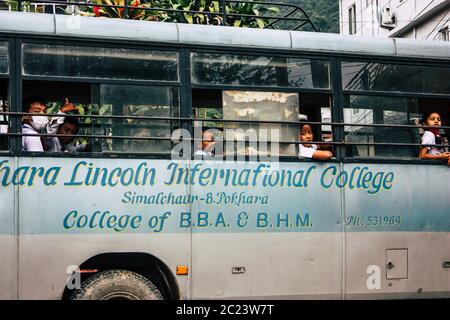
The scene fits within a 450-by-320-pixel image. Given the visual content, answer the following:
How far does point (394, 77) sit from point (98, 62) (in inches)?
139

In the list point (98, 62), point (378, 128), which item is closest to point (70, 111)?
point (98, 62)

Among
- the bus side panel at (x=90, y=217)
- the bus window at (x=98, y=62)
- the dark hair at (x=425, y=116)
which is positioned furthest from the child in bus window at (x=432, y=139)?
the bus window at (x=98, y=62)

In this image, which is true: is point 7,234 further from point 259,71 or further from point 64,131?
point 259,71

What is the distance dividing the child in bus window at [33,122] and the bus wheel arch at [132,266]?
51.7 inches

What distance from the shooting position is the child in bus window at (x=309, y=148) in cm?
775

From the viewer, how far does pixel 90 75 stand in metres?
7.20

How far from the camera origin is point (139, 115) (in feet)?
23.9

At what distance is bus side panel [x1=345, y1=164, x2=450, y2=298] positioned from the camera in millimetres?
7887

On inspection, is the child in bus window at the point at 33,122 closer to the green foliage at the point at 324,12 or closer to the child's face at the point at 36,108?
the child's face at the point at 36,108

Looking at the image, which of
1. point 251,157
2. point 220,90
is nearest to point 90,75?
point 220,90

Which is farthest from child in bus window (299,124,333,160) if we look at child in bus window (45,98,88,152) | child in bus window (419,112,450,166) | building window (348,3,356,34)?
building window (348,3,356,34)

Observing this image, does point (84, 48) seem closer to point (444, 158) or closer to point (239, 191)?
point (239, 191)
